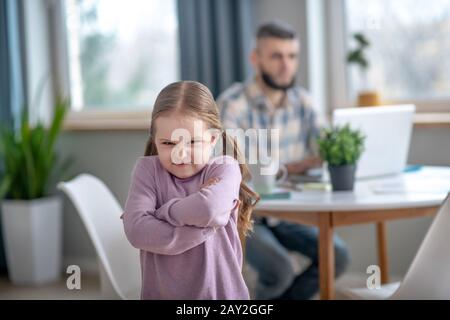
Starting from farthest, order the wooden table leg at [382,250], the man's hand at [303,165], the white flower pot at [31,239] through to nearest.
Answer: the white flower pot at [31,239] < the wooden table leg at [382,250] < the man's hand at [303,165]

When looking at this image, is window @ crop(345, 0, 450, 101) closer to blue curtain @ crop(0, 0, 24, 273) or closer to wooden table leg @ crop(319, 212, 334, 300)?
wooden table leg @ crop(319, 212, 334, 300)

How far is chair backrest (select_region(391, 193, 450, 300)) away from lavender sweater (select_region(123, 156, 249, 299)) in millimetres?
435

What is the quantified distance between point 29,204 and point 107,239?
6.04 ft

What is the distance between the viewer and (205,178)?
113cm

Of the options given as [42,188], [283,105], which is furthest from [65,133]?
[283,105]

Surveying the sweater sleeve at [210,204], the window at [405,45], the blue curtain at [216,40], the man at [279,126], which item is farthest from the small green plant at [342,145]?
the blue curtain at [216,40]

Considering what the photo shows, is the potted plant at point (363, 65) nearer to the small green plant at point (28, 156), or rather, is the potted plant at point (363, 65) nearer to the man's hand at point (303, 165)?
the man's hand at point (303, 165)

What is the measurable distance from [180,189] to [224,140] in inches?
4.6

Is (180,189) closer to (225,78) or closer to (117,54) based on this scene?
(225,78)

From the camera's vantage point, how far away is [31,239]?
3.52 m

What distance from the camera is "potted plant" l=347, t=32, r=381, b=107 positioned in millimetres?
2928

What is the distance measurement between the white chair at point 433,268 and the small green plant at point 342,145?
54 cm

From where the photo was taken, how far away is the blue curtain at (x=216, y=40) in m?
3.21
